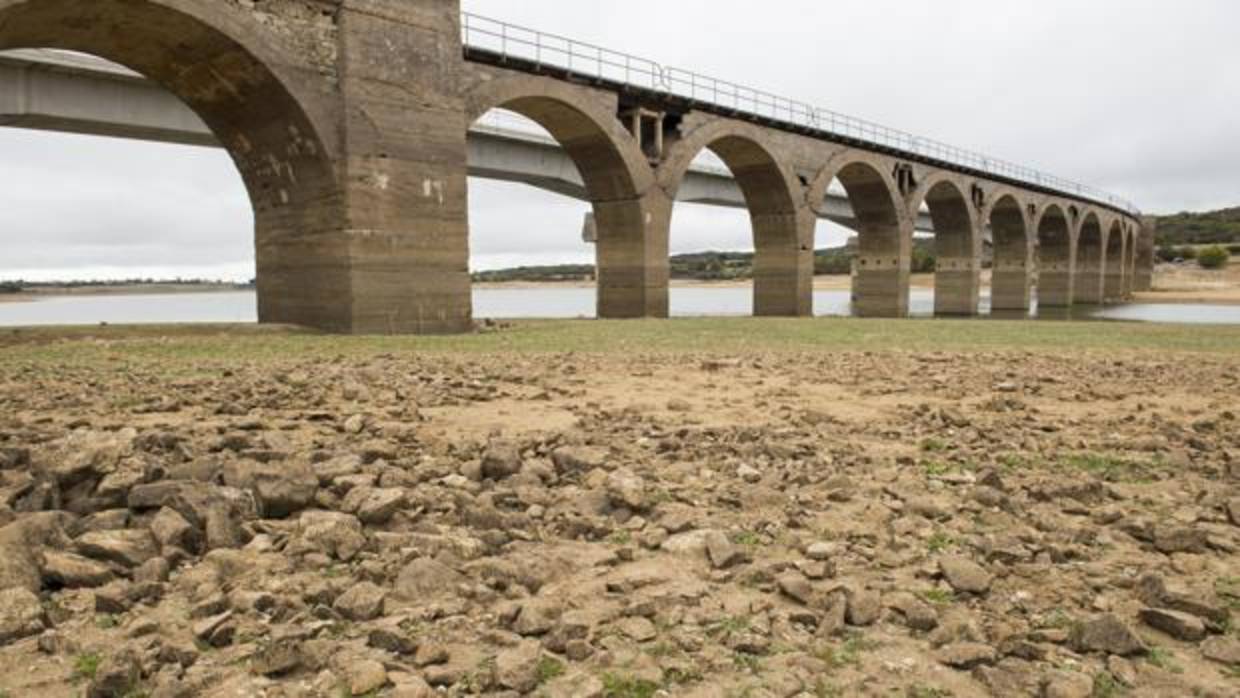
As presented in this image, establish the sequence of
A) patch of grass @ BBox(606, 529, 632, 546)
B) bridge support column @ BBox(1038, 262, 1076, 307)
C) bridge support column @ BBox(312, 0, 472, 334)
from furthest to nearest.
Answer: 1. bridge support column @ BBox(1038, 262, 1076, 307)
2. bridge support column @ BBox(312, 0, 472, 334)
3. patch of grass @ BBox(606, 529, 632, 546)

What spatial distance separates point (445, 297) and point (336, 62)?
545cm

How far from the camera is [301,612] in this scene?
9.47 ft

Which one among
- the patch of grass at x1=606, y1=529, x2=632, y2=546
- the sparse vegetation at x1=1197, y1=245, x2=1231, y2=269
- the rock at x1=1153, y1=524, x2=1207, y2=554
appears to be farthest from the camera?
the sparse vegetation at x1=1197, y1=245, x2=1231, y2=269

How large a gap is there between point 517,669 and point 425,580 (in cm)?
82

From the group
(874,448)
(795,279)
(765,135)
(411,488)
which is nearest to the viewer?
(411,488)

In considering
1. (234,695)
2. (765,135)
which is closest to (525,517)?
(234,695)

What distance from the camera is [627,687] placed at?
250 cm

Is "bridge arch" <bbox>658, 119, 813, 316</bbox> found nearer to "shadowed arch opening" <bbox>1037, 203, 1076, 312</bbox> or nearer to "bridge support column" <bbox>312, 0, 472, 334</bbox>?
Result: "bridge support column" <bbox>312, 0, 472, 334</bbox>

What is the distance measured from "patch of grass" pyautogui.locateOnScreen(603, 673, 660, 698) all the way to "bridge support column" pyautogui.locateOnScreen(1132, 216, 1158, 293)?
9481 cm

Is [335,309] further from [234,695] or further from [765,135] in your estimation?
[765,135]

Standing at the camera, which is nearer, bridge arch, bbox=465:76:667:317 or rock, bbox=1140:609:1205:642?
rock, bbox=1140:609:1205:642

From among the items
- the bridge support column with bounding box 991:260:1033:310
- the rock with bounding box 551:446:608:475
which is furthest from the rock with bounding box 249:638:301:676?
the bridge support column with bounding box 991:260:1033:310

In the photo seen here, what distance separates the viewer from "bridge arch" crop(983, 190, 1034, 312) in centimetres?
5028

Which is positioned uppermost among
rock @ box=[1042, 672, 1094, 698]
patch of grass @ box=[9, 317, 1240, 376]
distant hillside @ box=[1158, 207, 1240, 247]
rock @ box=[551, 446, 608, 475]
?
distant hillside @ box=[1158, 207, 1240, 247]
